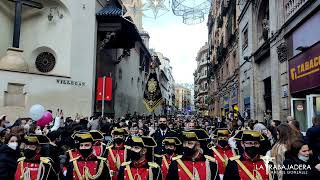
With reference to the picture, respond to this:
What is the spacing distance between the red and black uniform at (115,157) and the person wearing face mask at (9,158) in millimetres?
1952

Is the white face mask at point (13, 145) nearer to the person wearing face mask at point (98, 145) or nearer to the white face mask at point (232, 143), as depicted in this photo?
the person wearing face mask at point (98, 145)

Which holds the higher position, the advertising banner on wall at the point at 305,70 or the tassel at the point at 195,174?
the advertising banner on wall at the point at 305,70

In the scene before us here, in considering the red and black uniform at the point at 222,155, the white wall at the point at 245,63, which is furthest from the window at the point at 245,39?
the red and black uniform at the point at 222,155

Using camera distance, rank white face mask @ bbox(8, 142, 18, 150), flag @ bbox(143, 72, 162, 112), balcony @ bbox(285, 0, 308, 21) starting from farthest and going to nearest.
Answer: flag @ bbox(143, 72, 162, 112), balcony @ bbox(285, 0, 308, 21), white face mask @ bbox(8, 142, 18, 150)

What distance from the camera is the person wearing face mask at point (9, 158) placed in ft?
17.3

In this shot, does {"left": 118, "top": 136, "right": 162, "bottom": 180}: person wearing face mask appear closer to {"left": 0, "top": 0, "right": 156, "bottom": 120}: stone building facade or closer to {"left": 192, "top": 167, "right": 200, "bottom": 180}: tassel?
{"left": 192, "top": 167, "right": 200, "bottom": 180}: tassel

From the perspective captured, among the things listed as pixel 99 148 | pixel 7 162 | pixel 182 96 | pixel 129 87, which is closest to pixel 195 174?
pixel 7 162

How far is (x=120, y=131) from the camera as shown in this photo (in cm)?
764

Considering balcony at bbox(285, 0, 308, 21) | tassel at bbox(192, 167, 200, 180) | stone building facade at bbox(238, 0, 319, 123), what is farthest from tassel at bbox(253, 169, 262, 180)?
balcony at bbox(285, 0, 308, 21)

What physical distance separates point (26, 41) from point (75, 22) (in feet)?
10.7

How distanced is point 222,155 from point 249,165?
105 inches

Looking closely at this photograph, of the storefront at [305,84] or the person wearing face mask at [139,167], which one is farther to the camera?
the storefront at [305,84]

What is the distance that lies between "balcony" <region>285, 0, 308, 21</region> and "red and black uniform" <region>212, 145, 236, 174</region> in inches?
262

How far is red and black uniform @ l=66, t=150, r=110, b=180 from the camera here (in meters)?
5.03
